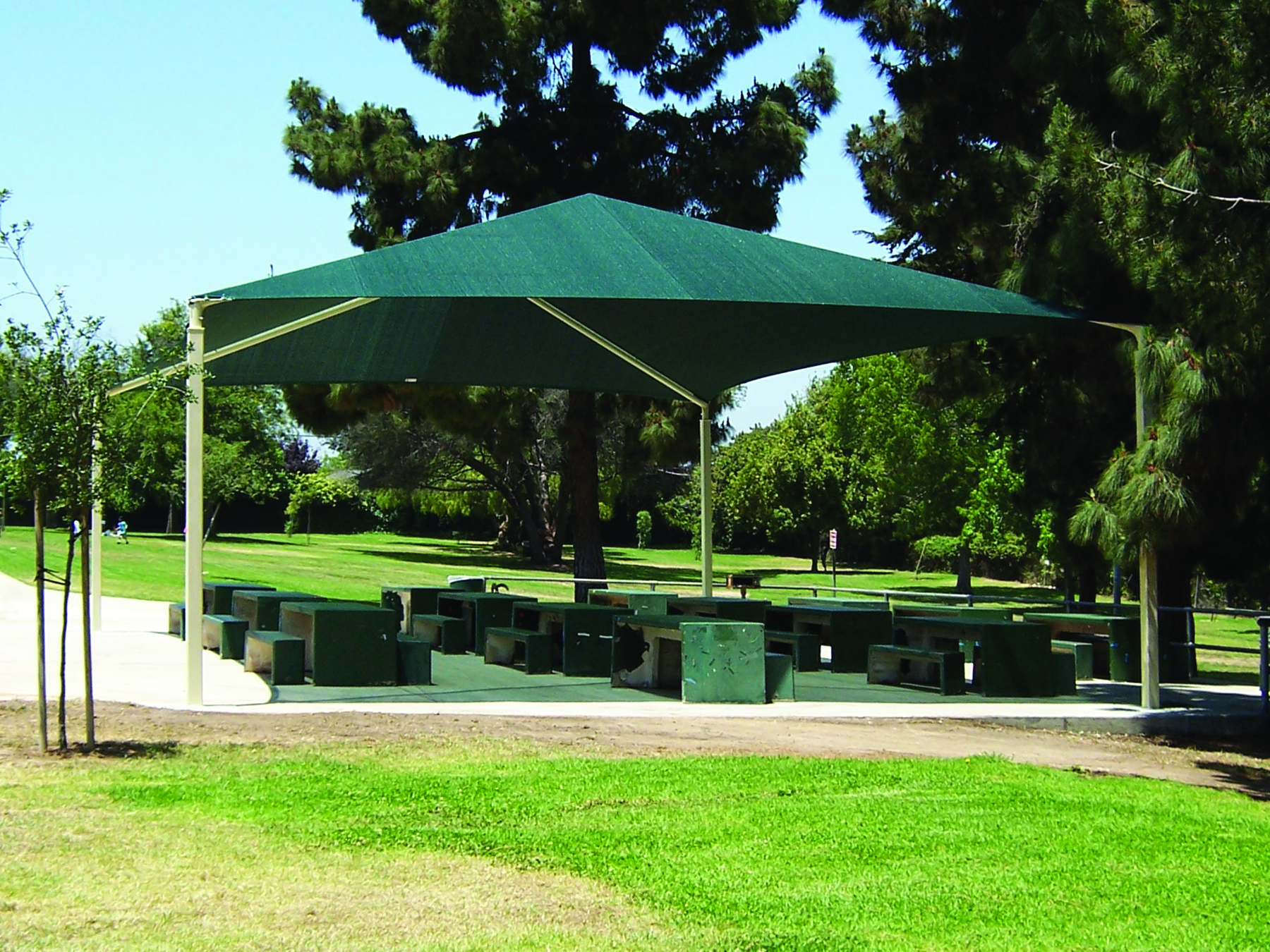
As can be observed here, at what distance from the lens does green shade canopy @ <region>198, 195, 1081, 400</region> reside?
10.0 metres

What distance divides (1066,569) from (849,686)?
8.95 metres

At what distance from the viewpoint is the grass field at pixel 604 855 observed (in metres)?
4.98

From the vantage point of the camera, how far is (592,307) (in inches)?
516

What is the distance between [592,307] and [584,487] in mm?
10586

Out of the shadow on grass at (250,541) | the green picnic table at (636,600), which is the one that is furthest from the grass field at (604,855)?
the shadow on grass at (250,541)

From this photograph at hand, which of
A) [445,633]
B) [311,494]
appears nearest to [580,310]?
[445,633]

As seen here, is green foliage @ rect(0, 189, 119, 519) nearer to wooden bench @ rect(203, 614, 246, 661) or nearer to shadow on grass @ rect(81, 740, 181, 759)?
shadow on grass @ rect(81, 740, 181, 759)

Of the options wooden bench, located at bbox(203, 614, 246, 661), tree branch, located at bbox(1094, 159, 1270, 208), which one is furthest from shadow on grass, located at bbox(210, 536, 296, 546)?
tree branch, located at bbox(1094, 159, 1270, 208)

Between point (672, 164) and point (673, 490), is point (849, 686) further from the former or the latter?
point (673, 490)

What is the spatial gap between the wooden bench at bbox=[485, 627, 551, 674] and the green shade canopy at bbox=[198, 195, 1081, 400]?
320 cm

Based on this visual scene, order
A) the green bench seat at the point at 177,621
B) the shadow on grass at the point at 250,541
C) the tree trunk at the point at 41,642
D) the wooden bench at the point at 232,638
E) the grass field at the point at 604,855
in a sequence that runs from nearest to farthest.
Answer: the grass field at the point at 604,855, the tree trunk at the point at 41,642, the wooden bench at the point at 232,638, the green bench seat at the point at 177,621, the shadow on grass at the point at 250,541

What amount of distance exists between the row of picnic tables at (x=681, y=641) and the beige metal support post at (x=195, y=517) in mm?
1445

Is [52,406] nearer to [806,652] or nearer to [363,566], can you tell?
[806,652]

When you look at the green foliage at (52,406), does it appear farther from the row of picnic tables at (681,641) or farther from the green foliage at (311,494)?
the green foliage at (311,494)
